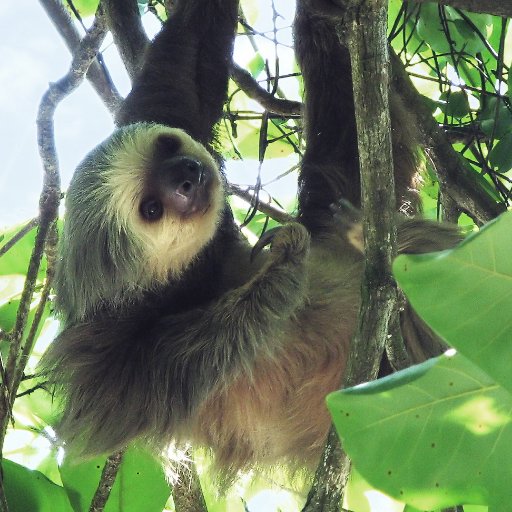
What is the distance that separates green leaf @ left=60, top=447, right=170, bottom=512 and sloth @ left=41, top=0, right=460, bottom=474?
20cm

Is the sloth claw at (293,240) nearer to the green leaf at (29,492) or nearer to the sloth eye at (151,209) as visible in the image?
the sloth eye at (151,209)

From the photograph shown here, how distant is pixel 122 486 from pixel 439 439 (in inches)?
93.3

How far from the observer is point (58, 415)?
3.73 metres

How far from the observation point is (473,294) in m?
1.26

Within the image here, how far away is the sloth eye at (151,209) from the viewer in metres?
3.44

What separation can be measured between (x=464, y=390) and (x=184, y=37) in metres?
3.28

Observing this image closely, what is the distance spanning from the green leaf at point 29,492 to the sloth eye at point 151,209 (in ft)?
3.94

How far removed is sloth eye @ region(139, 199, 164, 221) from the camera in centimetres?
344

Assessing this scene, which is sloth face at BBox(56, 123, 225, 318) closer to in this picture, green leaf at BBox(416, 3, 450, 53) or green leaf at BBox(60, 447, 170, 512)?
green leaf at BBox(60, 447, 170, 512)

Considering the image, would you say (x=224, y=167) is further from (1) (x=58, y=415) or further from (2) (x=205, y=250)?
(1) (x=58, y=415)

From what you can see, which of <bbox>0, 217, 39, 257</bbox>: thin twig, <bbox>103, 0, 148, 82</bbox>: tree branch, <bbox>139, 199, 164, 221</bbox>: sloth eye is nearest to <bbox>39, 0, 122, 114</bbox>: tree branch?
<bbox>103, 0, 148, 82</bbox>: tree branch

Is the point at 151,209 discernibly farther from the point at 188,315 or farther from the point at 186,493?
the point at 186,493

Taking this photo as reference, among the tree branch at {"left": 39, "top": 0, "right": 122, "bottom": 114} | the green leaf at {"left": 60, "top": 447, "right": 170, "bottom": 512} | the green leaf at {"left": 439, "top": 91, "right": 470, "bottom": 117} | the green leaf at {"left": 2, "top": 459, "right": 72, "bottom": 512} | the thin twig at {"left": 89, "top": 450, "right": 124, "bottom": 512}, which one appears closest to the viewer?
the green leaf at {"left": 2, "top": 459, "right": 72, "bottom": 512}

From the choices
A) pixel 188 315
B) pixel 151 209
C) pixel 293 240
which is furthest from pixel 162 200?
pixel 293 240
